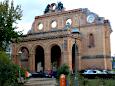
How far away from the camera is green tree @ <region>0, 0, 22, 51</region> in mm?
38031

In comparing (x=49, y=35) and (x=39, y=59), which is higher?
(x=49, y=35)

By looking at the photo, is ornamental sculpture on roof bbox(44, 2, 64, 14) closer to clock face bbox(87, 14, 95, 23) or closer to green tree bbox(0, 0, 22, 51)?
clock face bbox(87, 14, 95, 23)

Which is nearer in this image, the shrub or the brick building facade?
the shrub

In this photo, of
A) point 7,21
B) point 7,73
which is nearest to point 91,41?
point 7,21

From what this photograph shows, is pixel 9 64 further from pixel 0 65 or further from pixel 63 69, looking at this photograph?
pixel 63 69

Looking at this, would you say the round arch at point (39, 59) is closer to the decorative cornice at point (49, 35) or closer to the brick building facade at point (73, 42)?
the brick building facade at point (73, 42)

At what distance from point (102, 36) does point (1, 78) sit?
1570 inches

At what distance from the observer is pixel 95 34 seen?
59.8 metres

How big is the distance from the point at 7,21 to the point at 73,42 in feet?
68.9

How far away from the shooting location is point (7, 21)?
3847 centimetres

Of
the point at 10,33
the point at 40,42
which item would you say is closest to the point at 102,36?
the point at 40,42

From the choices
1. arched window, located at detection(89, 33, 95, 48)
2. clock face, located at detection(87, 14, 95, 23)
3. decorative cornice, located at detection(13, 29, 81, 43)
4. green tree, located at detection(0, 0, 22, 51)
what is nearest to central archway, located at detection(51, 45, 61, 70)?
decorative cornice, located at detection(13, 29, 81, 43)

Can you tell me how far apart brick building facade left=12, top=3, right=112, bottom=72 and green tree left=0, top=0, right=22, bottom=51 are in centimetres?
1718

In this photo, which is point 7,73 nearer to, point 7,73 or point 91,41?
point 7,73
